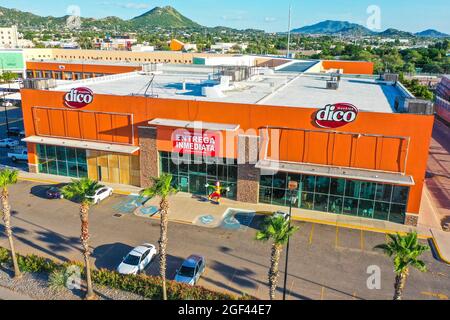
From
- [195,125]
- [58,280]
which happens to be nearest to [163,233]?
[58,280]

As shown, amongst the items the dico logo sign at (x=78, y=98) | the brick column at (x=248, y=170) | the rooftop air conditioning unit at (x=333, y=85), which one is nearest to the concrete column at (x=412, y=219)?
the brick column at (x=248, y=170)

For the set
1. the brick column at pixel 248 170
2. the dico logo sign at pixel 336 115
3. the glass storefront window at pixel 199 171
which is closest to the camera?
the dico logo sign at pixel 336 115

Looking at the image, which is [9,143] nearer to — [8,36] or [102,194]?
[102,194]


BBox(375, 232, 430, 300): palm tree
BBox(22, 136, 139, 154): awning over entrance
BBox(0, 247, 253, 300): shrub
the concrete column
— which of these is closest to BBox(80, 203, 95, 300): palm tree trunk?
BBox(0, 247, 253, 300): shrub

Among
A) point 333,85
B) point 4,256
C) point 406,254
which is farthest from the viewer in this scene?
point 333,85

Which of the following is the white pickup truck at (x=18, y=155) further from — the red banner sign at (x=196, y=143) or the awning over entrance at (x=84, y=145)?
the red banner sign at (x=196, y=143)

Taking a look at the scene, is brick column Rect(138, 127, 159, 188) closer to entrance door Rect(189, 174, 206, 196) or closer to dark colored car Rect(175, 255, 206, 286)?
entrance door Rect(189, 174, 206, 196)

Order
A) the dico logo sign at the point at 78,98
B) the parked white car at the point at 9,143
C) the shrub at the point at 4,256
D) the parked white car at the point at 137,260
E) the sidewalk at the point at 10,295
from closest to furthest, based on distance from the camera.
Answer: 1. the sidewalk at the point at 10,295
2. the parked white car at the point at 137,260
3. the shrub at the point at 4,256
4. the dico logo sign at the point at 78,98
5. the parked white car at the point at 9,143
